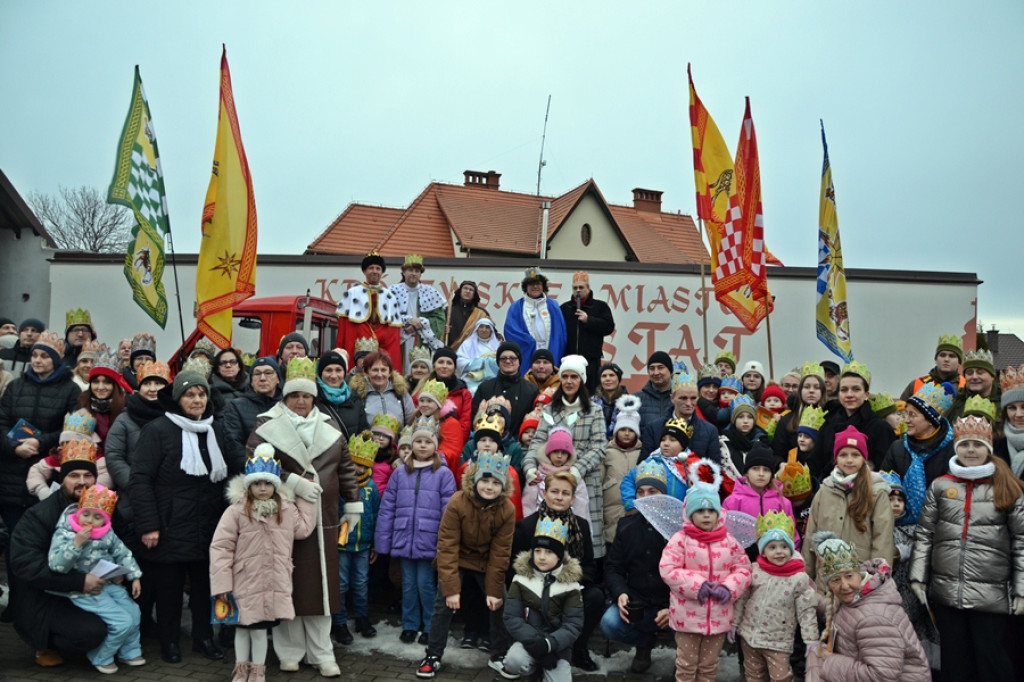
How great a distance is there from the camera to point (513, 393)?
7832 millimetres

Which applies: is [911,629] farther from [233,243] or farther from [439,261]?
[439,261]

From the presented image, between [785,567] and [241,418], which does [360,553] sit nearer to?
[241,418]

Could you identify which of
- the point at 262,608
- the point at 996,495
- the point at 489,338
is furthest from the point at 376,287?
the point at 996,495

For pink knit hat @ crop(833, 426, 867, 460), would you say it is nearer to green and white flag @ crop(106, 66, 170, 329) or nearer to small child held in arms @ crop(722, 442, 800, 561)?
small child held in arms @ crop(722, 442, 800, 561)

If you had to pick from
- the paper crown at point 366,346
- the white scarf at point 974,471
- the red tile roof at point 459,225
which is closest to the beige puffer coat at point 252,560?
the paper crown at point 366,346

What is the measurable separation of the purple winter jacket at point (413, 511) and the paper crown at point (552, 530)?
1004 mm

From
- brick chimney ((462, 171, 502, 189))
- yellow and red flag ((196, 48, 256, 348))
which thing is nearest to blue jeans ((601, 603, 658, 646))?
yellow and red flag ((196, 48, 256, 348))

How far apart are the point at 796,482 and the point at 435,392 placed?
2.88m

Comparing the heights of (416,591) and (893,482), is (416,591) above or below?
below

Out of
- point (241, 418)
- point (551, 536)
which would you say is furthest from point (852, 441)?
point (241, 418)

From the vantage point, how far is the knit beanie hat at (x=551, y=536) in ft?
18.6

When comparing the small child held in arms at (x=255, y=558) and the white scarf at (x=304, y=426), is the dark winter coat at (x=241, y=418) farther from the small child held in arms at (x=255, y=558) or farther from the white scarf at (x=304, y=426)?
the small child held in arms at (x=255, y=558)

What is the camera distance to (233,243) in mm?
9164

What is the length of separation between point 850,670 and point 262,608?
354cm
